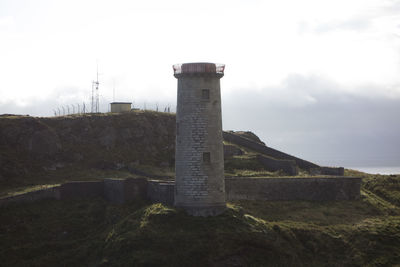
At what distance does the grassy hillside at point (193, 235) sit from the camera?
45250mm

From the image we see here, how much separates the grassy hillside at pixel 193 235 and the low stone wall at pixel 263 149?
1396 cm

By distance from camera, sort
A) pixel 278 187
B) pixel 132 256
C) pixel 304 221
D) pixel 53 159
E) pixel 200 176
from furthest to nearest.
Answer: pixel 53 159
pixel 278 187
pixel 304 221
pixel 200 176
pixel 132 256

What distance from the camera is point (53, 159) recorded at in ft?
215

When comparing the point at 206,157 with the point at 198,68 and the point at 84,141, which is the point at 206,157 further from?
the point at 84,141

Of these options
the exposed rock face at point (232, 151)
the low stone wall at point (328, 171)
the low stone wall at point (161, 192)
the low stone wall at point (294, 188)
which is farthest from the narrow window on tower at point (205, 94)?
the low stone wall at point (328, 171)

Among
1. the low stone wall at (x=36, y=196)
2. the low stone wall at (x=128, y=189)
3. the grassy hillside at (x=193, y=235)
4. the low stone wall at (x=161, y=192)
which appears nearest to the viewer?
the grassy hillside at (x=193, y=235)

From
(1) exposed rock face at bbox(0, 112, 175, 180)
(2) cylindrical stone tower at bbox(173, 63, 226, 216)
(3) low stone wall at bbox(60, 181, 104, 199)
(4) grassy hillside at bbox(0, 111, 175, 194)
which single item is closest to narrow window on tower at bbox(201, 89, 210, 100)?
(2) cylindrical stone tower at bbox(173, 63, 226, 216)

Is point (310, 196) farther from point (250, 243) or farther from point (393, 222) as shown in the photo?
point (250, 243)

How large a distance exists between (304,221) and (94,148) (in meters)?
25.6

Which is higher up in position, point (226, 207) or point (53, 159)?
point (53, 159)

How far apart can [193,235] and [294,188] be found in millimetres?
14260

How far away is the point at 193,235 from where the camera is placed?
151 feet

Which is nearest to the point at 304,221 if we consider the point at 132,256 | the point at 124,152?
the point at 132,256

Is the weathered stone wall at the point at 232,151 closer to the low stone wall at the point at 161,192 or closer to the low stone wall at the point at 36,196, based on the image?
the low stone wall at the point at 161,192
